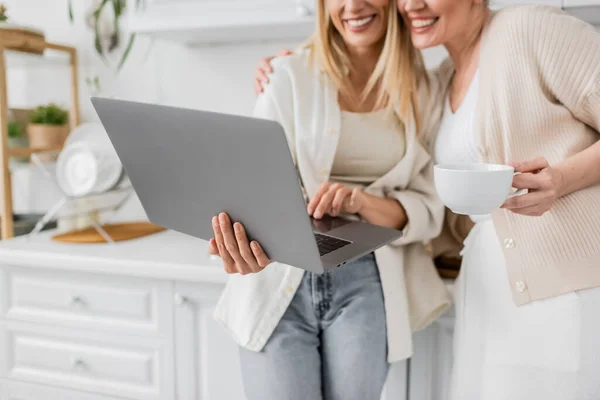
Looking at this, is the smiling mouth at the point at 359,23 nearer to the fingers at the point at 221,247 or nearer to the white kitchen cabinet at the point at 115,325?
the fingers at the point at 221,247

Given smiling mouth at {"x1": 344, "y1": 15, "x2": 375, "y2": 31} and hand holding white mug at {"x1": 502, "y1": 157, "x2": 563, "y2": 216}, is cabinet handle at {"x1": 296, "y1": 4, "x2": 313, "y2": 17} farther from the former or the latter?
hand holding white mug at {"x1": 502, "y1": 157, "x2": 563, "y2": 216}

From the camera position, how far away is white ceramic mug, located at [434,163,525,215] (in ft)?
2.15

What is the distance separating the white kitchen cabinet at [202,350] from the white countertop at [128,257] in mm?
58

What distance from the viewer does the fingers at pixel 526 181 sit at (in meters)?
0.74

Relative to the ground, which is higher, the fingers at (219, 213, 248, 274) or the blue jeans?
the fingers at (219, 213, 248, 274)

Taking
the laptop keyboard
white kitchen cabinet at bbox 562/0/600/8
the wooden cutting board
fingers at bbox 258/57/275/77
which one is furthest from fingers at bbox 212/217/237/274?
white kitchen cabinet at bbox 562/0/600/8

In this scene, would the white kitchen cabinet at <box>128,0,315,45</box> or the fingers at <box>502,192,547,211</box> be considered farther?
the white kitchen cabinet at <box>128,0,315,45</box>

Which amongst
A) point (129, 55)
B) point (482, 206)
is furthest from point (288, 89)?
point (129, 55)

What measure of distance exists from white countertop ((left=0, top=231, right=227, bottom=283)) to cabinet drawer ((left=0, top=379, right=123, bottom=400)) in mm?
349

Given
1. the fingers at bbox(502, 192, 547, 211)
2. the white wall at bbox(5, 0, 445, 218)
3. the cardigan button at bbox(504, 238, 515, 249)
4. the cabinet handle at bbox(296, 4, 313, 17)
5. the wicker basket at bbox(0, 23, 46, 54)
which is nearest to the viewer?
the fingers at bbox(502, 192, 547, 211)

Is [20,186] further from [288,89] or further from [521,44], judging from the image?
[521,44]

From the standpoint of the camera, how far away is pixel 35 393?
4.81 feet

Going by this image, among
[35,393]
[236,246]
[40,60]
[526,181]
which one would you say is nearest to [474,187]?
[526,181]

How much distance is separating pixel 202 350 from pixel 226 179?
0.74m
